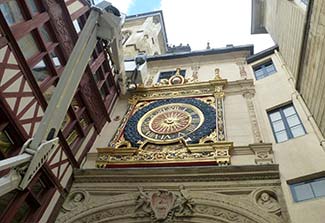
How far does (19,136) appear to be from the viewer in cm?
581

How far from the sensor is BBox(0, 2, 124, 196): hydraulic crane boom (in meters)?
4.13

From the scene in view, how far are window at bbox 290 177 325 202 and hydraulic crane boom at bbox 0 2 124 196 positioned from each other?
442 centimetres

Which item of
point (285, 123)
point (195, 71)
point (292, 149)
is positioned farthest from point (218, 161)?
point (195, 71)

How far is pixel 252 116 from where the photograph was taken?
27.9 feet

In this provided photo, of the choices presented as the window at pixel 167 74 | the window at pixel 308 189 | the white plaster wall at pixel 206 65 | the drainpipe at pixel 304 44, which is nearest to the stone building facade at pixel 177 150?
the window at pixel 308 189

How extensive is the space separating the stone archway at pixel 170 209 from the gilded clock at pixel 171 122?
195cm

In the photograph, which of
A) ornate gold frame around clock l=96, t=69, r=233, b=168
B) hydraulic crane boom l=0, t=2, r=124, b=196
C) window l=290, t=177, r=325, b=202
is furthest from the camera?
ornate gold frame around clock l=96, t=69, r=233, b=168

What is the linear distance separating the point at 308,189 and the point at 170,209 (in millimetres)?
2650

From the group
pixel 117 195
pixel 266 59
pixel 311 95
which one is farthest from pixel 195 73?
pixel 117 195

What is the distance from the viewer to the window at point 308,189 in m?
5.87

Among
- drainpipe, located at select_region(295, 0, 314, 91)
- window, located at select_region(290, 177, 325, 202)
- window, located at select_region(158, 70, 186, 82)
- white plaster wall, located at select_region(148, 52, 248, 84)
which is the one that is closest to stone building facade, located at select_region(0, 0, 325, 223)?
window, located at select_region(290, 177, 325, 202)

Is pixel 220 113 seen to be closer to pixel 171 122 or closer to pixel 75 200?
pixel 171 122

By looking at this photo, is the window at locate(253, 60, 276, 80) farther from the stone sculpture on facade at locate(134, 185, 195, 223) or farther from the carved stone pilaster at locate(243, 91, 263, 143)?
the stone sculpture on facade at locate(134, 185, 195, 223)

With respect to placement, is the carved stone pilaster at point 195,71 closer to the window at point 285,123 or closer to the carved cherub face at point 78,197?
the window at point 285,123
